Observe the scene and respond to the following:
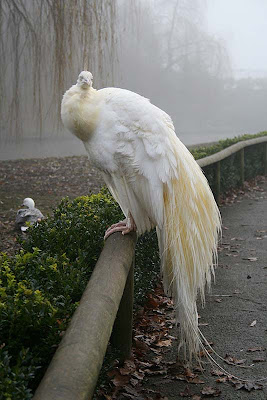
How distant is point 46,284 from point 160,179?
2.64 feet

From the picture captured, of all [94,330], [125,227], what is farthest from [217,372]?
[94,330]

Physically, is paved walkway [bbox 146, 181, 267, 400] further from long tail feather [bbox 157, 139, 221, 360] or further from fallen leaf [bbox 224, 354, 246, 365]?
long tail feather [bbox 157, 139, 221, 360]

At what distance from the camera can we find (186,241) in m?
2.50

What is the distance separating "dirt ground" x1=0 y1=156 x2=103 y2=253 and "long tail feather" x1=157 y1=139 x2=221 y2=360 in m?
2.45

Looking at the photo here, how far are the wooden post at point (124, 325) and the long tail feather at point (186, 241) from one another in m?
0.24

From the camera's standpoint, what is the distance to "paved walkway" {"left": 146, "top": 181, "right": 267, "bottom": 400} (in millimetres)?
2537

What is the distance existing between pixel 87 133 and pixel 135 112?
283mm

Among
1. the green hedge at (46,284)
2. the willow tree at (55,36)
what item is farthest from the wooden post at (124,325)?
the willow tree at (55,36)

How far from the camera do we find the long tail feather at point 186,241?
247cm

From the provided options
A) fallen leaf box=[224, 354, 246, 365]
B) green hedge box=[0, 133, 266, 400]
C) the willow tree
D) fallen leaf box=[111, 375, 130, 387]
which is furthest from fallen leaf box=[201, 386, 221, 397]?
the willow tree

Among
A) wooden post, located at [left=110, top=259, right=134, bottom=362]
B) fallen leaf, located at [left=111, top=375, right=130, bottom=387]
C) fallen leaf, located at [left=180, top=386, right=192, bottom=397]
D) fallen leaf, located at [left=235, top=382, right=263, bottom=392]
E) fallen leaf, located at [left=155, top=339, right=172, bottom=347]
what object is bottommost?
fallen leaf, located at [left=180, top=386, right=192, bottom=397]

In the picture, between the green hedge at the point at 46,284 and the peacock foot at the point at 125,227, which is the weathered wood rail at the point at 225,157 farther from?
the peacock foot at the point at 125,227

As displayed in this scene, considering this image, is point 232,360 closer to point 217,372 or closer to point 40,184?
point 217,372

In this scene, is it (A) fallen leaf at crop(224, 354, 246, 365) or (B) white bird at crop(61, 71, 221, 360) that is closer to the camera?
(B) white bird at crop(61, 71, 221, 360)
